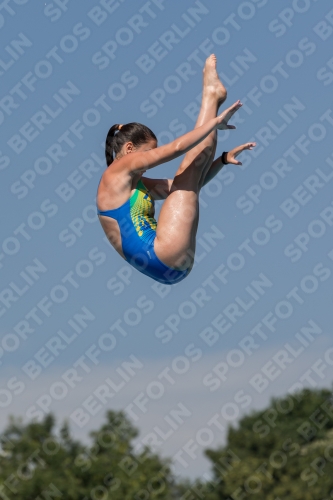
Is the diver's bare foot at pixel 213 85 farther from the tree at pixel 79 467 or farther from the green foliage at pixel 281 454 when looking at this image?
the green foliage at pixel 281 454

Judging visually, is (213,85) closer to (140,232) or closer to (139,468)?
(140,232)

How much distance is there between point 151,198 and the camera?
10.1 metres

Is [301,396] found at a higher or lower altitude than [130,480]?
higher

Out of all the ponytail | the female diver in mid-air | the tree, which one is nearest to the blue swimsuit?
the female diver in mid-air

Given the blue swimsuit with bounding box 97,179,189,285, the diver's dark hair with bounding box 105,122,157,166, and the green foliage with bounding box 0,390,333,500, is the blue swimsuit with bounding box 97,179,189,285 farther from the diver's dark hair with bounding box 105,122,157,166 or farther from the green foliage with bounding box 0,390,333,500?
the green foliage with bounding box 0,390,333,500

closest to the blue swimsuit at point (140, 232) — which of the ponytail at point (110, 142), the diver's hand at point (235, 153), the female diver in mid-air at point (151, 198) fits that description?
the female diver in mid-air at point (151, 198)

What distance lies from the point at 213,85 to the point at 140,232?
151cm

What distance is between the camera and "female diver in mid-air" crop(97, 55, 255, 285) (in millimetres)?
9609

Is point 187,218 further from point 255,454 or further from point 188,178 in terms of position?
point 255,454

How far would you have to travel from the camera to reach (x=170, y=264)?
32.2 feet

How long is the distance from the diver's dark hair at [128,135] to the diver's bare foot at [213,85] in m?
0.65

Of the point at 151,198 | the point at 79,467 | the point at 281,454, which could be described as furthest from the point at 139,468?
the point at 151,198

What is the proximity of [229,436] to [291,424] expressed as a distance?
4153 mm

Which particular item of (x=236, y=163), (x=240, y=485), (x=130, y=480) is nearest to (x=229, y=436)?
(x=240, y=485)
